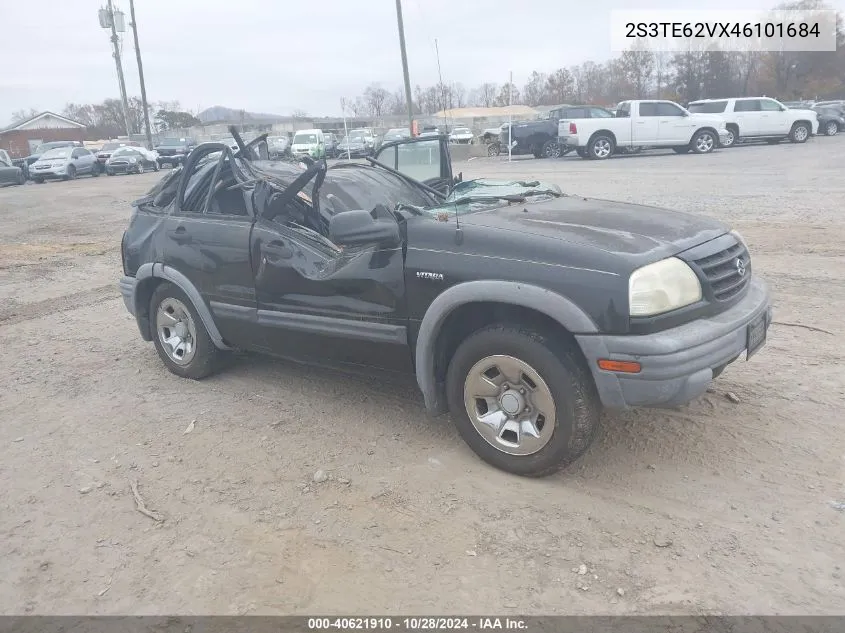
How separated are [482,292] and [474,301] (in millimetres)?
74

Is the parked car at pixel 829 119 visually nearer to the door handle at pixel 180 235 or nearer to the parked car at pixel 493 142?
the parked car at pixel 493 142

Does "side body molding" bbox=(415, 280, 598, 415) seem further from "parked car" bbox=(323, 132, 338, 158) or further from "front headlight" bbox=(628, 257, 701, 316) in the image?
"parked car" bbox=(323, 132, 338, 158)

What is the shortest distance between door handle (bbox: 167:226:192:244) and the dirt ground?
3.41ft

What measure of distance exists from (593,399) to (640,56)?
175 ft

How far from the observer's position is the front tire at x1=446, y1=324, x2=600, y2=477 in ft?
10.5

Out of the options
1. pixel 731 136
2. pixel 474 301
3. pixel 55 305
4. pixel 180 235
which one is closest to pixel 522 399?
pixel 474 301

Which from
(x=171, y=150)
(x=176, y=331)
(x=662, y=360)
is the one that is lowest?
(x=176, y=331)

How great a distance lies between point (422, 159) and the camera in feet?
18.7

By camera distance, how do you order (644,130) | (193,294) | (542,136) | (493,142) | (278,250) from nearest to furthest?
1. (278,250)
2. (193,294)
3. (644,130)
4. (542,136)
5. (493,142)

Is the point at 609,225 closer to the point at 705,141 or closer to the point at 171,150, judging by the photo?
the point at 705,141

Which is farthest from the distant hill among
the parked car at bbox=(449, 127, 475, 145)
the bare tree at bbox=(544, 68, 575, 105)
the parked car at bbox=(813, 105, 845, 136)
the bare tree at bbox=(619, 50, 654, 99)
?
the bare tree at bbox=(544, 68, 575, 105)

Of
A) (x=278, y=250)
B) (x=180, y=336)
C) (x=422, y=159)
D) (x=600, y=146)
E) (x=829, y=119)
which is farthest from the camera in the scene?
(x=829, y=119)

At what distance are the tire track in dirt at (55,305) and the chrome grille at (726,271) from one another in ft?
21.8
